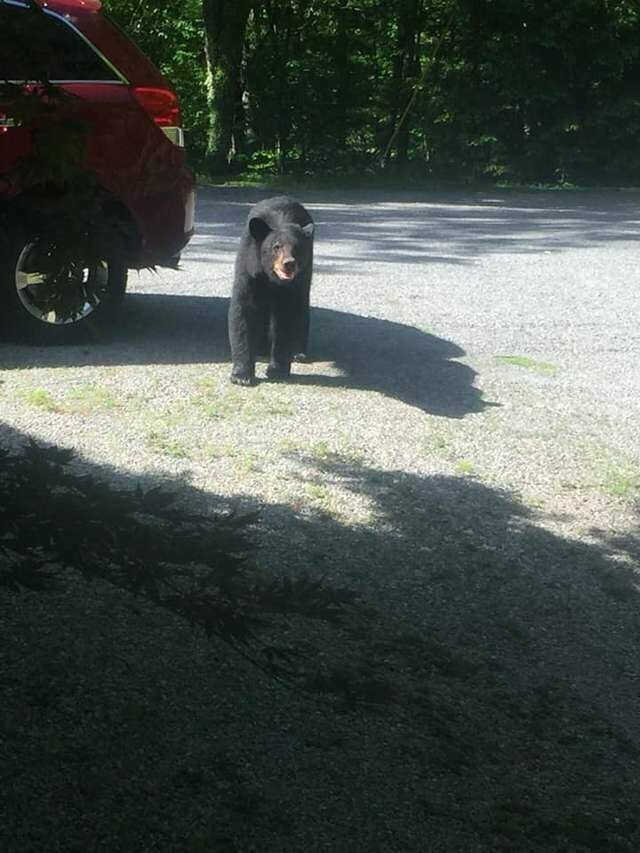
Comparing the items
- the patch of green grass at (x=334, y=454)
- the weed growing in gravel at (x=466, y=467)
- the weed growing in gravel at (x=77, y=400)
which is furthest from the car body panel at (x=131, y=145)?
the weed growing in gravel at (x=466, y=467)

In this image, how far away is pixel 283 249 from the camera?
812 cm

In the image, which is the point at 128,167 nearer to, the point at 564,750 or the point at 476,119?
the point at 564,750

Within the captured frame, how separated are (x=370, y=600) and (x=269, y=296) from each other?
360 centimetres

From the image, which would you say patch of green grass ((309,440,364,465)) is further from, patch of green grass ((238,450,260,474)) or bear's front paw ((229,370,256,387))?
bear's front paw ((229,370,256,387))

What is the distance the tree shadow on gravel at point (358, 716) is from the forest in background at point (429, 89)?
19.9 m

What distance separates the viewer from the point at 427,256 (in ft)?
46.6

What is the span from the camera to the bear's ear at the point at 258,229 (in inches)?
327

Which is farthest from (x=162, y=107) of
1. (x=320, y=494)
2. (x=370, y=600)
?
(x=370, y=600)

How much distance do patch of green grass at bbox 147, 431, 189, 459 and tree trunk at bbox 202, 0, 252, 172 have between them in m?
17.9

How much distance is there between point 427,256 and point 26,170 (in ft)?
37.8

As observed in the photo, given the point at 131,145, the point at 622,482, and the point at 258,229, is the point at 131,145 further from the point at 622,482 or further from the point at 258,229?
the point at 622,482

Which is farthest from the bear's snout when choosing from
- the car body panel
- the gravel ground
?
the car body panel

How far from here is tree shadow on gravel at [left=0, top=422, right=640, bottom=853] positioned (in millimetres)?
3553

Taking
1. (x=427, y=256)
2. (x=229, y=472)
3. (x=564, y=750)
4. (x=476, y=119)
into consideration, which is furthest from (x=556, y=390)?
(x=476, y=119)
